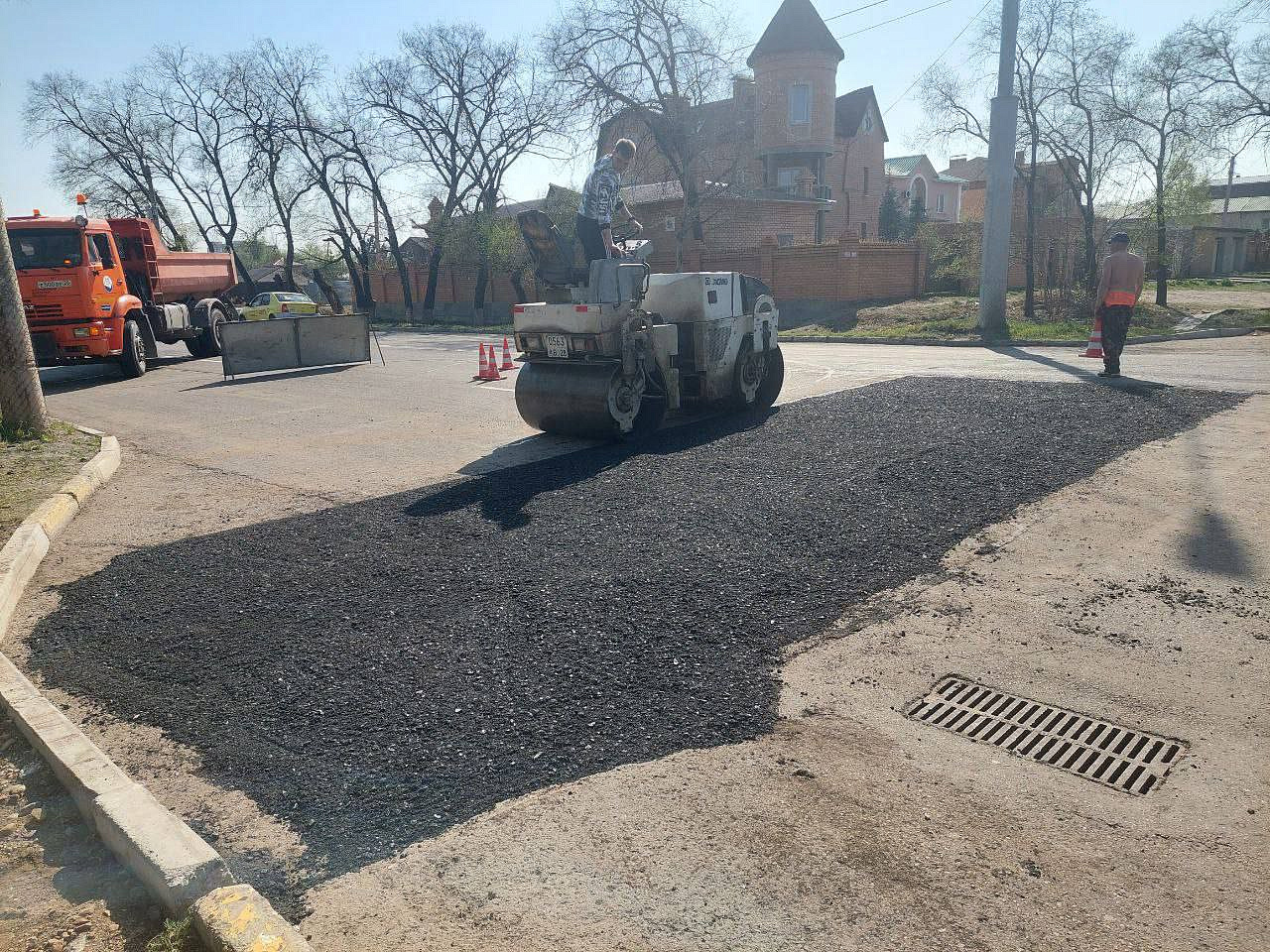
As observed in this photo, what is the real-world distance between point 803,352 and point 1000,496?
12678 millimetres

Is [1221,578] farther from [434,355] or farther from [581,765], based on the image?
[434,355]

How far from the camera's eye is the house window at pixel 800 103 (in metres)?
47.6

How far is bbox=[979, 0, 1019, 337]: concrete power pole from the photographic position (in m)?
18.4

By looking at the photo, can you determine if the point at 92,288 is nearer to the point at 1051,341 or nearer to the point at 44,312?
the point at 44,312

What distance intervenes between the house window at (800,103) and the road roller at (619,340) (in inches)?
1655

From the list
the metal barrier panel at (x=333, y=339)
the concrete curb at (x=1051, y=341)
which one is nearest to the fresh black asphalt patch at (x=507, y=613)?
the concrete curb at (x=1051, y=341)

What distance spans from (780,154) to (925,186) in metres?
20.6

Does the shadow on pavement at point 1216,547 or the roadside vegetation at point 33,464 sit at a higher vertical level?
the roadside vegetation at point 33,464

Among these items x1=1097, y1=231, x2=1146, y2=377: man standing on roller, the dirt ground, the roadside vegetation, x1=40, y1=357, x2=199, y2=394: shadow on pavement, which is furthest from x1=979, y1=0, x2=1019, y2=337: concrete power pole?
the dirt ground

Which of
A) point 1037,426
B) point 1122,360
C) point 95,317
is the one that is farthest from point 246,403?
point 1122,360

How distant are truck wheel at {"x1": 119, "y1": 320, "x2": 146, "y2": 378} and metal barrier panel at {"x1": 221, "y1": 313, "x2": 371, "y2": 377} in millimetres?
1925

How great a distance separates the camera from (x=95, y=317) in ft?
53.8

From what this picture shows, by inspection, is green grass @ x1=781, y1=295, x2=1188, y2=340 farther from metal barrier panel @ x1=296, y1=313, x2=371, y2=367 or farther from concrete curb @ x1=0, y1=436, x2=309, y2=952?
concrete curb @ x1=0, y1=436, x2=309, y2=952

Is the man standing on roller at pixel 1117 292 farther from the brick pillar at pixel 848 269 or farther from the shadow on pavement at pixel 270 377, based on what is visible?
the brick pillar at pixel 848 269
